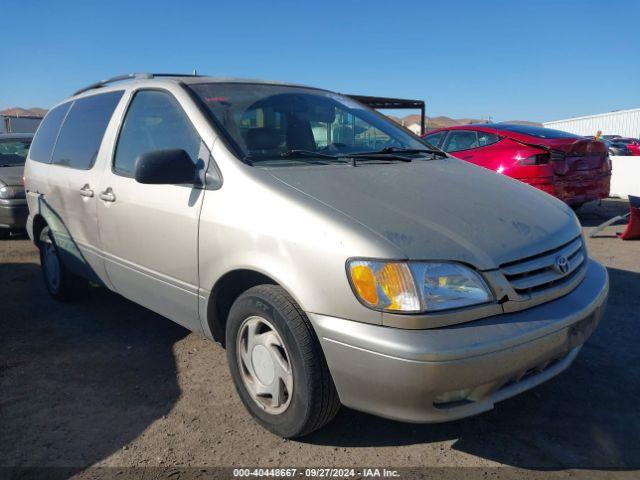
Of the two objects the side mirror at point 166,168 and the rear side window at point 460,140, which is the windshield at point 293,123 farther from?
the rear side window at point 460,140

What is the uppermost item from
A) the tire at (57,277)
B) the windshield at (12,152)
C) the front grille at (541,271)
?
the windshield at (12,152)

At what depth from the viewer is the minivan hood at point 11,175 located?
7.09 metres

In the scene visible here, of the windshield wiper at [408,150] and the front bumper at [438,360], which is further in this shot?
the windshield wiper at [408,150]

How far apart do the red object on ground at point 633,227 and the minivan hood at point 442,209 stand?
437 centimetres

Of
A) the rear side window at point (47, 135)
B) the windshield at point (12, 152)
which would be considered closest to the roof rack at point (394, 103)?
the windshield at point (12, 152)

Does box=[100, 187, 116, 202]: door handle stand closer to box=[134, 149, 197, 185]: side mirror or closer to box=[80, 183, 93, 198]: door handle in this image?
box=[80, 183, 93, 198]: door handle

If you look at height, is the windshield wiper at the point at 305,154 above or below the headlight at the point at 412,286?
above

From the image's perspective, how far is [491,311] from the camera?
2080 mm

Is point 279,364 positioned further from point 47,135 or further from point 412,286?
point 47,135

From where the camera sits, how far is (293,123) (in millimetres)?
3201

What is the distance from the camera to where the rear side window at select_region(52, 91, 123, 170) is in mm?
3609

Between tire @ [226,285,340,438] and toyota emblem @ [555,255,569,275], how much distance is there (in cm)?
114

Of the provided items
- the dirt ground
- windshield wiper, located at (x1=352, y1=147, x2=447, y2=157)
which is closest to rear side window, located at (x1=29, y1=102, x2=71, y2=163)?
the dirt ground

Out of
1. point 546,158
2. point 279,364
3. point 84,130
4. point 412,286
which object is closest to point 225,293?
point 279,364
